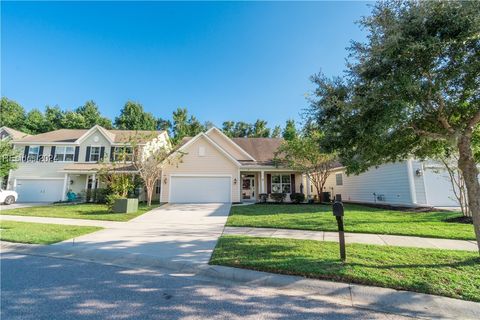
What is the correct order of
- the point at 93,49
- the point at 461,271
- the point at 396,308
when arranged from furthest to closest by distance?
the point at 93,49 → the point at 461,271 → the point at 396,308

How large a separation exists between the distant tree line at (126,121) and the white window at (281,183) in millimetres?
18694

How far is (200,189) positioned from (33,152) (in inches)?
675

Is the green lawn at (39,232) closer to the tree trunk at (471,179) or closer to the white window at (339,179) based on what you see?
the tree trunk at (471,179)

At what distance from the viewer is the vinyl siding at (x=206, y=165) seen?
1819 centimetres

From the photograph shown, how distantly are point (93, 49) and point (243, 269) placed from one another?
52.8ft

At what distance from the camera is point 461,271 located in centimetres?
426

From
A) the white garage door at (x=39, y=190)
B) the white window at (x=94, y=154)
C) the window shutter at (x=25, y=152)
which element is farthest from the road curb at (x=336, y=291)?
the window shutter at (x=25, y=152)

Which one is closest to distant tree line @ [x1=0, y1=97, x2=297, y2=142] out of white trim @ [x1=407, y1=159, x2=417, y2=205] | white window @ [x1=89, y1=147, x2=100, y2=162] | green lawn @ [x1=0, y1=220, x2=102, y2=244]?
white window @ [x1=89, y1=147, x2=100, y2=162]

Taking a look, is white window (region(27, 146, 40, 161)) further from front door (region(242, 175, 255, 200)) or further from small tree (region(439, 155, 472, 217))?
small tree (region(439, 155, 472, 217))

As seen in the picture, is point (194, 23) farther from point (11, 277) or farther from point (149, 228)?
point (11, 277)

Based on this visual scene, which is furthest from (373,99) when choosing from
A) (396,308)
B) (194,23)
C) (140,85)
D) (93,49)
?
(140,85)

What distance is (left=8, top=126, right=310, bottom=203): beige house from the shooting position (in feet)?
59.5

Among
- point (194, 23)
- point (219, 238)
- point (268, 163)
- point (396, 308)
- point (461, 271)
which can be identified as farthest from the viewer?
point (268, 163)

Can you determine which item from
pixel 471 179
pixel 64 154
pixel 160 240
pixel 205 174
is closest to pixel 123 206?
pixel 205 174
